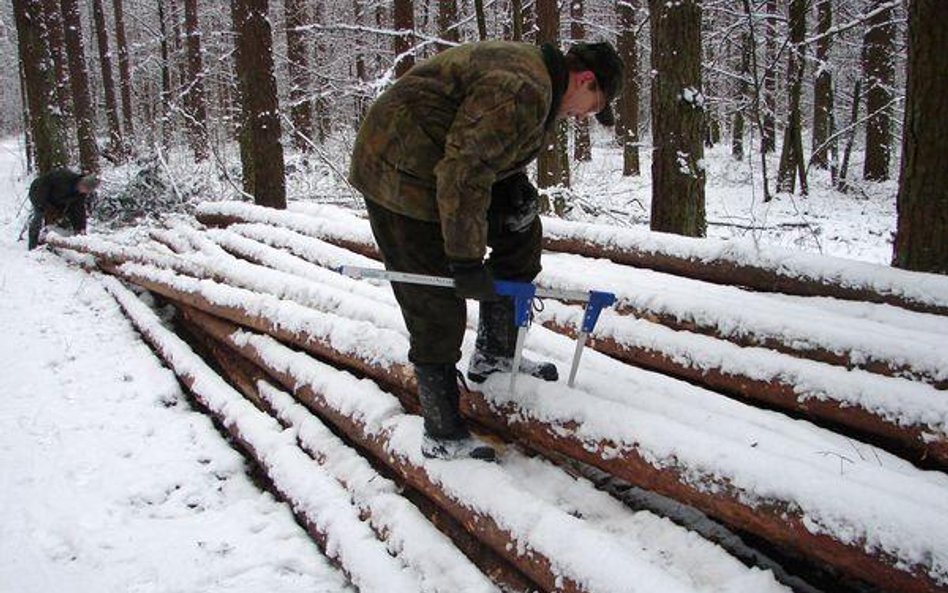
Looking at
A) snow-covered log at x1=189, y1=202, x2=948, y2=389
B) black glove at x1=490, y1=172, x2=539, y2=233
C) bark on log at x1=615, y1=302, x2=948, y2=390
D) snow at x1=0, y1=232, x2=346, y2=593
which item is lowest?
snow at x1=0, y1=232, x2=346, y2=593

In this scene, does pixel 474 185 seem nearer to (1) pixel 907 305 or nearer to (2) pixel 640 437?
(2) pixel 640 437

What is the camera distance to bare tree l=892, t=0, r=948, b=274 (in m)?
4.05

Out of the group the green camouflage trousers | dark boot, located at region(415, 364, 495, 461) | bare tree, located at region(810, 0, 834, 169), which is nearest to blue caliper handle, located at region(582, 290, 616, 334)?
the green camouflage trousers

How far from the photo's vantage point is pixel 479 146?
2.72 metres

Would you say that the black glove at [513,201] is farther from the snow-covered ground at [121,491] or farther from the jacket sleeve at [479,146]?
the snow-covered ground at [121,491]

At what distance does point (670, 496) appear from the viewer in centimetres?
274

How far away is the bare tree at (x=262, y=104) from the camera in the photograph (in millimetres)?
10109

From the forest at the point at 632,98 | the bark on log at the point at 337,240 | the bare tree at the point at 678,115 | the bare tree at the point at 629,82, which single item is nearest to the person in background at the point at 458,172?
the forest at the point at 632,98

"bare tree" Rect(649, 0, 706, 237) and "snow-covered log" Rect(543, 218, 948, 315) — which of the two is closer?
"snow-covered log" Rect(543, 218, 948, 315)

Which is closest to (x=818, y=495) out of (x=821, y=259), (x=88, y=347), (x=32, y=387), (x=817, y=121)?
(x=821, y=259)

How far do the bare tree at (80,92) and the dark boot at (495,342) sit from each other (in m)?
15.6

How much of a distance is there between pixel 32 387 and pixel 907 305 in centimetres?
632

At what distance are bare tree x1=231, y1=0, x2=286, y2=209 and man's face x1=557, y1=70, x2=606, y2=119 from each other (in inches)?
313

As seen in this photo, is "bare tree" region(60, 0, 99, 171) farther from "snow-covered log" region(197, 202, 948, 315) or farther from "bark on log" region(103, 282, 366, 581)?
"snow-covered log" region(197, 202, 948, 315)
